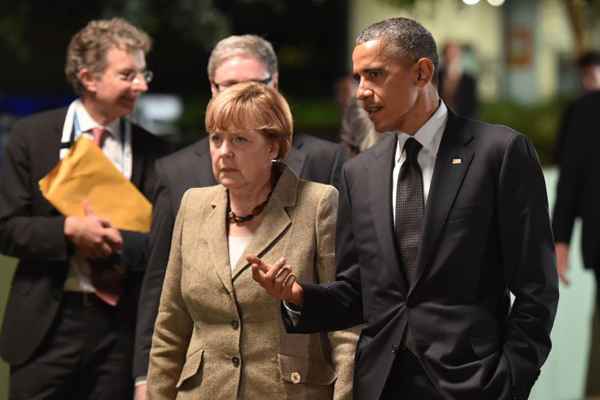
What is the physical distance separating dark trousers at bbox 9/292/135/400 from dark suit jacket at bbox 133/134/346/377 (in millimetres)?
593

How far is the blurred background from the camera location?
14047 millimetres

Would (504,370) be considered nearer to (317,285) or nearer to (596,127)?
(317,285)

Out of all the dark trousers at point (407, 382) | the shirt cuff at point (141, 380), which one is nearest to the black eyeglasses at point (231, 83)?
the shirt cuff at point (141, 380)

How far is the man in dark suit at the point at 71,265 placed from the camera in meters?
5.12

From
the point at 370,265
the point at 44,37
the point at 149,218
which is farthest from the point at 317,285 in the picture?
the point at 44,37

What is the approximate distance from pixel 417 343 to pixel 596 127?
11.1 feet

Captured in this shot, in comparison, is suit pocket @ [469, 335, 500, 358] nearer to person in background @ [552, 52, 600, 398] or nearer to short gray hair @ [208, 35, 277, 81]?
short gray hair @ [208, 35, 277, 81]

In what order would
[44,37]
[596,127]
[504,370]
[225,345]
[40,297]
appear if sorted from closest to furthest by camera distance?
[504,370] < [225,345] < [40,297] < [596,127] < [44,37]

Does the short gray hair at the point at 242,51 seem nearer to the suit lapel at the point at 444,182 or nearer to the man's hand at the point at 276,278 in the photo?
the suit lapel at the point at 444,182

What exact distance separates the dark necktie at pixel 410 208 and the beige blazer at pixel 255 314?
0.30 meters

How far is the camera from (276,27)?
850 inches

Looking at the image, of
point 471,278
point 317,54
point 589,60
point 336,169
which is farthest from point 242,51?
point 317,54

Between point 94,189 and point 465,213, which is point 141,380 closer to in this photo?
point 94,189

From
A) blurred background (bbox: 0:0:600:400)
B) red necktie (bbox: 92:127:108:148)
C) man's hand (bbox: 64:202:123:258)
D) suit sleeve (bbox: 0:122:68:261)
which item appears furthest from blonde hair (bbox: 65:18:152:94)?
blurred background (bbox: 0:0:600:400)
